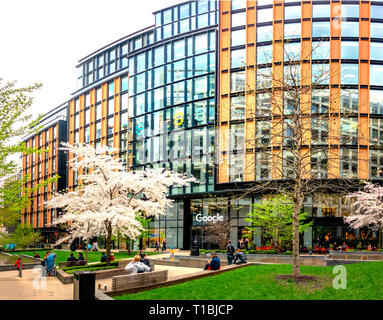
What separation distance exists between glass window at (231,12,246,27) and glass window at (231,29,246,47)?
2.65ft

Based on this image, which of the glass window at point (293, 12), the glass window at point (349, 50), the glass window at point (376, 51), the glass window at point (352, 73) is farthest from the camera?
the glass window at point (293, 12)

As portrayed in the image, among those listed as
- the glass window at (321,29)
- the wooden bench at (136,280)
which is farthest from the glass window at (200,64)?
the wooden bench at (136,280)

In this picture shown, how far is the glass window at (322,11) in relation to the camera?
44812 millimetres

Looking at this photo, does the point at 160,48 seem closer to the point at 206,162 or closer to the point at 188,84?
the point at 188,84

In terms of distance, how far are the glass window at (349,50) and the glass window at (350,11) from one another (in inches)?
118

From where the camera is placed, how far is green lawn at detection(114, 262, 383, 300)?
11281mm

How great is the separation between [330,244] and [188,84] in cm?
2440

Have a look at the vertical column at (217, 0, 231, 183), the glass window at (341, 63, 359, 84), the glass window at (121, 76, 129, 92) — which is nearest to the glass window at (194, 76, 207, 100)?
the vertical column at (217, 0, 231, 183)

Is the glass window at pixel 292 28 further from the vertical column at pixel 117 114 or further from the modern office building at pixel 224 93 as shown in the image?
the vertical column at pixel 117 114

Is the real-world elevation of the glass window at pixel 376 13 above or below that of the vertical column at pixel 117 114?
above

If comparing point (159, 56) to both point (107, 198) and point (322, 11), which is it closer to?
point (322, 11)

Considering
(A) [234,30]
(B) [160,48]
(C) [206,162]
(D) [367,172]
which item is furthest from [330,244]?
(B) [160,48]
